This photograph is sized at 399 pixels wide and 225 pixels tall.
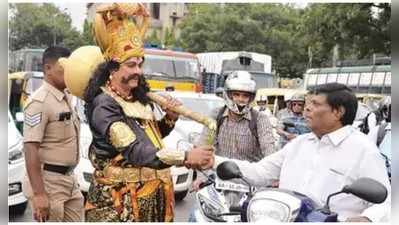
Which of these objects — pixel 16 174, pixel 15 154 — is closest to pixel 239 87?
pixel 16 174

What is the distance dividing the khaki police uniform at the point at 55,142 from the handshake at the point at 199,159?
101cm

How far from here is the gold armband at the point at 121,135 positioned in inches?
84.0

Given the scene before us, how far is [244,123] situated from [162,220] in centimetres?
106

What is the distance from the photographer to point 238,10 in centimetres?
1938

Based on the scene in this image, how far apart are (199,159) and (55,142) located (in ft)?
3.54

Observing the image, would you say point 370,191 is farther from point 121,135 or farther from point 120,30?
point 120,30

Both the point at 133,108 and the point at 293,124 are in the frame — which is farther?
the point at 293,124

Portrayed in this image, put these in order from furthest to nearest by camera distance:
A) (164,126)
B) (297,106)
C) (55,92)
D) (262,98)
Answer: (262,98), (297,106), (55,92), (164,126)

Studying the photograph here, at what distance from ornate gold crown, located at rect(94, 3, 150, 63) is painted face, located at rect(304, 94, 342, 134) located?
24.7 inches

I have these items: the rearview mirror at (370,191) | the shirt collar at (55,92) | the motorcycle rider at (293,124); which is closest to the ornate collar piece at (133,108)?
the shirt collar at (55,92)

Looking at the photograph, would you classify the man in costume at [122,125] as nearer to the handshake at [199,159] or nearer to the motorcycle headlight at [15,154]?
the handshake at [199,159]

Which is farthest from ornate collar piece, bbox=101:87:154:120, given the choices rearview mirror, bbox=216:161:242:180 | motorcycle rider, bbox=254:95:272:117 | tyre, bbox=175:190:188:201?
tyre, bbox=175:190:188:201

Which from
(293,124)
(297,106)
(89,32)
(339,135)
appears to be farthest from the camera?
(297,106)

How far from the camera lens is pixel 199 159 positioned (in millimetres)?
2031
